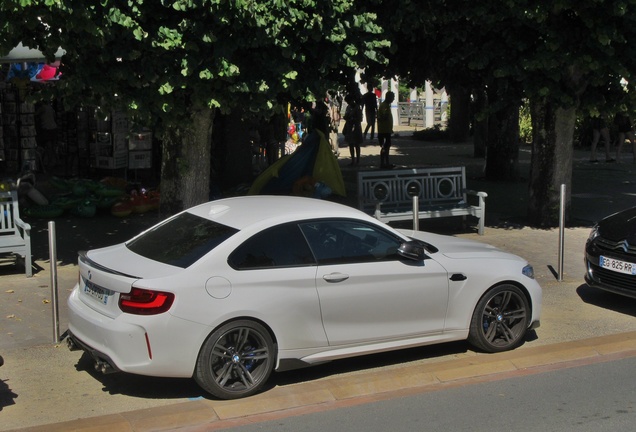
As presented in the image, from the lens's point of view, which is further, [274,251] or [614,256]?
[614,256]

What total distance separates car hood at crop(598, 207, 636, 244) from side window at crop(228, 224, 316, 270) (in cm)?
416

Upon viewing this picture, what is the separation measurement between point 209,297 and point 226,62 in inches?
153

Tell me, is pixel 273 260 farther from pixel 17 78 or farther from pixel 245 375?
pixel 17 78

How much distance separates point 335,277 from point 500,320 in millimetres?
1861

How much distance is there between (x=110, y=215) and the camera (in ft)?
47.6

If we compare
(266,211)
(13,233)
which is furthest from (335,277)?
(13,233)

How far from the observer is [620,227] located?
970 cm

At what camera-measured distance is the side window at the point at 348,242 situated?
715 cm

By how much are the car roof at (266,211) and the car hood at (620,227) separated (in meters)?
3.48

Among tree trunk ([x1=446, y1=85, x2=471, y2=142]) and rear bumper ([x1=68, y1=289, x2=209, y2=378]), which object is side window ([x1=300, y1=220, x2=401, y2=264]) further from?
tree trunk ([x1=446, y1=85, x2=471, y2=142])

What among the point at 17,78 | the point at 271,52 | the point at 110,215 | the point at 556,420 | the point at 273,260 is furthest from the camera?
the point at 17,78

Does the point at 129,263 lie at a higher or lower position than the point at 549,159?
lower

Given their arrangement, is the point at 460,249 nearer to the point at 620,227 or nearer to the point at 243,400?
the point at 243,400

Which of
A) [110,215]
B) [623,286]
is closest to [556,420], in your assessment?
[623,286]
